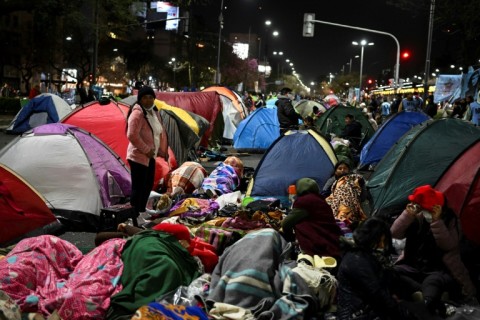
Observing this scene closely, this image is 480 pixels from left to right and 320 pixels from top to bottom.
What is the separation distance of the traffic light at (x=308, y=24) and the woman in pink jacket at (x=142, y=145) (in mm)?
18415

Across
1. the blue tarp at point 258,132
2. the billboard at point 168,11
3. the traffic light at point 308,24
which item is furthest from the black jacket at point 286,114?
the billboard at point 168,11

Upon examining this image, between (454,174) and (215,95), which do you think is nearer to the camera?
(454,174)

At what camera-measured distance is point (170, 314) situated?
4.22 meters

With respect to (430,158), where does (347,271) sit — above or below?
below

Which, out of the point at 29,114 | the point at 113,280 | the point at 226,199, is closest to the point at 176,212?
the point at 226,199

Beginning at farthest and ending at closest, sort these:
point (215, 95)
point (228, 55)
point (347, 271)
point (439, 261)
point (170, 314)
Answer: point (228, 55)
point (215, 95)
point (439, 261)
point (347, 271)
point (170, 314)

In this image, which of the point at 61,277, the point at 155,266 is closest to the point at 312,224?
the point at 155,266

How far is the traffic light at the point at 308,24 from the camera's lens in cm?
2520

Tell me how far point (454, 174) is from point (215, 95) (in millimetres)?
10724

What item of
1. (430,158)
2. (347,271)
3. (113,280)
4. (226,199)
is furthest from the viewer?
(226,199)

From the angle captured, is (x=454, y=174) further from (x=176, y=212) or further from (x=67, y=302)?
(x=67, y=302)

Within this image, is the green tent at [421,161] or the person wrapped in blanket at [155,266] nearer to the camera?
the person wrapped in blanket at [155,266]

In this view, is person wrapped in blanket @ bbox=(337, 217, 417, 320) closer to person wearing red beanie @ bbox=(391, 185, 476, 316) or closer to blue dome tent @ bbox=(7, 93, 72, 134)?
person wearing red beanie @ bbox=(391, 185, 476, 316)

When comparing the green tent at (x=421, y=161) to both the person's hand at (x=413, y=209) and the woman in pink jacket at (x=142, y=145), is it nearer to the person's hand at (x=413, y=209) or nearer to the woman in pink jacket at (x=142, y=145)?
the person's hand at (x=413, y=209)
